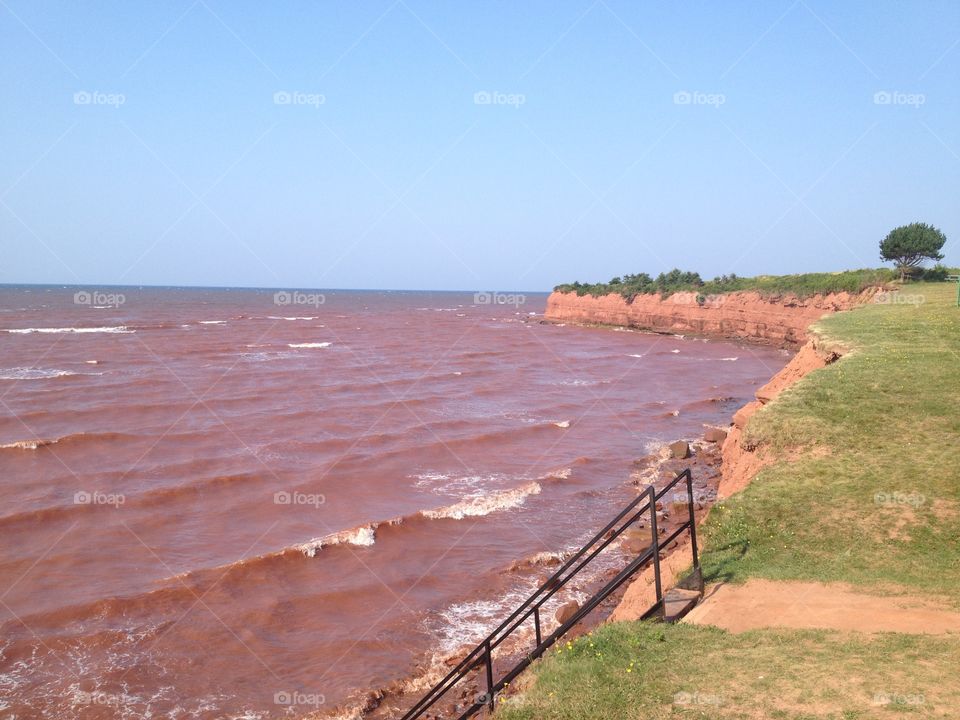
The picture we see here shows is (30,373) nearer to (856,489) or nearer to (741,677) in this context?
(856,489)

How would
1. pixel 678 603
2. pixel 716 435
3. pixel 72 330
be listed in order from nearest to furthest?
pixel 678 603, pixel 716 435, pixel 72 330

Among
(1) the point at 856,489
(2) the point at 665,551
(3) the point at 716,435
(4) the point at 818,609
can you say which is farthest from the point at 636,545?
(3) the point at 716,435

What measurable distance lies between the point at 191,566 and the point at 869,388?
17979 mm

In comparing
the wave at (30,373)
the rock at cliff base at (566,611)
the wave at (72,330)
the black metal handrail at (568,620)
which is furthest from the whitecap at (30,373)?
the black metal handrail at (568,620)

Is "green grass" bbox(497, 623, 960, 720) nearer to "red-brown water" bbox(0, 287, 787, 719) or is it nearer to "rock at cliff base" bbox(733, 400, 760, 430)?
"red-brown water" bbox(0, 287, 787, 719)

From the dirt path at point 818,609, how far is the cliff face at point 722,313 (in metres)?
53.2

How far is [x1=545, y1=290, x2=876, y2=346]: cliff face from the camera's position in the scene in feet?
213

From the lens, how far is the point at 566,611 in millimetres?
13742

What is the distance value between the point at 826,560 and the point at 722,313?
237ft

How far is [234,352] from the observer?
59.9 meters

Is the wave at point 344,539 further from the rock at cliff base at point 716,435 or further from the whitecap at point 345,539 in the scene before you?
the rock at cliff base at point 716,435

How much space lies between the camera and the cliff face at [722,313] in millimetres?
64875

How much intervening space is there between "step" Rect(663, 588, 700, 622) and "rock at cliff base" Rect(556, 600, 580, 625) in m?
4.20

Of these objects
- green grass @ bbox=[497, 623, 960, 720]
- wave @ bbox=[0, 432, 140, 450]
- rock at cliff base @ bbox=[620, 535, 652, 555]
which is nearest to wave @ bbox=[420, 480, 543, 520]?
rock at cliff base @ bbox=[620, 535, 652, 555]
